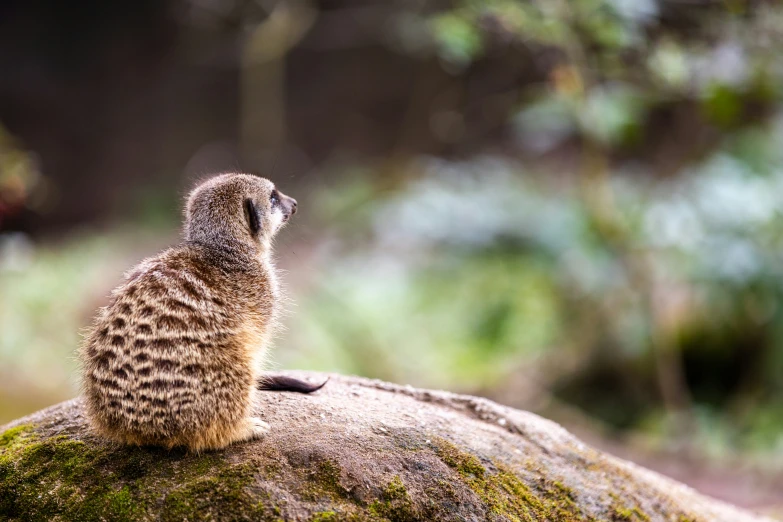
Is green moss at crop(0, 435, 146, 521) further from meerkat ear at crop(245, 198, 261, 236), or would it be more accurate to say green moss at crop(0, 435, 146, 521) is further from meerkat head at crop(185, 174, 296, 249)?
meerkat ear at crop(245, 198, 261, 236)

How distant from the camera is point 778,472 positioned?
6.69 metres

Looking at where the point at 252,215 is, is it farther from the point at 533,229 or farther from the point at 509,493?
the point at 533,229

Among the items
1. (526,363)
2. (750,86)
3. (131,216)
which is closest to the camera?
(750,86)

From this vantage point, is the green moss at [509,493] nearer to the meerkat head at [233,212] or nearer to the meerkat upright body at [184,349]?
the meerkat upright body at [184,349]

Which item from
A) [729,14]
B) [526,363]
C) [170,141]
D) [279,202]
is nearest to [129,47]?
[170,141]

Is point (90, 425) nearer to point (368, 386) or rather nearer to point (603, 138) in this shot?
point (368, 386)

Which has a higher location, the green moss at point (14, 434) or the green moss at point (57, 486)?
the green moss at point (14, 434)

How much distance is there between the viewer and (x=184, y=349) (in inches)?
107

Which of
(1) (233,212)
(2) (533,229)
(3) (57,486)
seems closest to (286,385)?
(1) (233,212)

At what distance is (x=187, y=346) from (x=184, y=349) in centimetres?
2

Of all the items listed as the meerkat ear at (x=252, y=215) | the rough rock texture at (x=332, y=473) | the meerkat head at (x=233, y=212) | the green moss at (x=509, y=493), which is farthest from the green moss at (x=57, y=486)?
the green moss at (x=509, y=493)

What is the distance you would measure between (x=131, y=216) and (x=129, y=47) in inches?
A: 165

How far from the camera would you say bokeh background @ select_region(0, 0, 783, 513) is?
258 inches

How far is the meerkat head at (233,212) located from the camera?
324 centimetres
